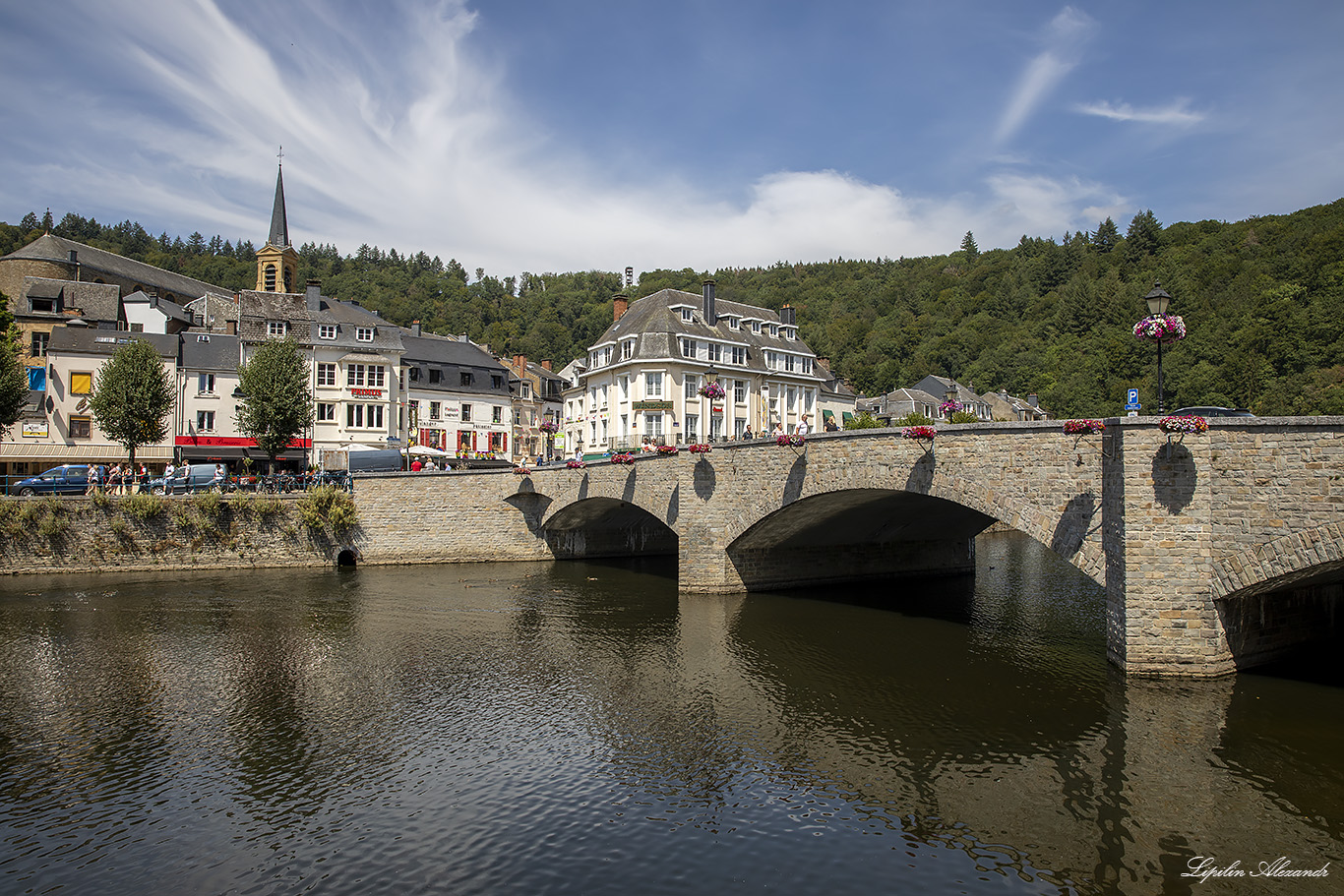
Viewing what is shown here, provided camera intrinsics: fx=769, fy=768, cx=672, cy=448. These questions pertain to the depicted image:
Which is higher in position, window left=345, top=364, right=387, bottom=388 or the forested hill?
the forested hill

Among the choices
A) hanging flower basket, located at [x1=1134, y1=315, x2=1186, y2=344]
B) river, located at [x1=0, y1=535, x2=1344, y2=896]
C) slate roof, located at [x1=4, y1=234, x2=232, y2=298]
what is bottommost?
river, located at [x1=0, y1=535, x2=1344, y2=896]

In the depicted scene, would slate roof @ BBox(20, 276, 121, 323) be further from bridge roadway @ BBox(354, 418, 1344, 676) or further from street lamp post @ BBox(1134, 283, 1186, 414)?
street lamp post @ BBox(1134, 283, 1186, 414)

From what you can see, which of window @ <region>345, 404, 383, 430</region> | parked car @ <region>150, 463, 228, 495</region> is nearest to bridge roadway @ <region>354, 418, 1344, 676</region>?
parked car @ <region>150, 463, 228, 495</region>

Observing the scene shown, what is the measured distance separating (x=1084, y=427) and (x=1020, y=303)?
107 meters

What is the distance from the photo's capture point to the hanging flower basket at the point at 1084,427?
56.7 ft

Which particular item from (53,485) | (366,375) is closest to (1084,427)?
(53,485)

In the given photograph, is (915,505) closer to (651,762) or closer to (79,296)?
(651,762)

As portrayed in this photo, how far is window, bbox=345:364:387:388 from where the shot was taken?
175 ft

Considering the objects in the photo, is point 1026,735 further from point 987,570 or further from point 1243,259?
point 1243,259

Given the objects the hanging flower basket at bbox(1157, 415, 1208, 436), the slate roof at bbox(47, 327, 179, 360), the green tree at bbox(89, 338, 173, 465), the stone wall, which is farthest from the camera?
the slate roof at bbox(47, 327, 179, 360)

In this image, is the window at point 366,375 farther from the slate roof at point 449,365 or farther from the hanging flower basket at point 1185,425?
the hanging flower basket at point 1185,425

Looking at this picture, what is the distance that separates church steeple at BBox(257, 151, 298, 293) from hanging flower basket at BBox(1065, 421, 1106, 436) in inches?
2643

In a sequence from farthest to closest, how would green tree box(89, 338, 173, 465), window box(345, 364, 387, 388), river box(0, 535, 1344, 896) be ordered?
1. window box(345, 364, 387, 388)
2. green tree box(89, 338, 173, 465)
3. river box(0, 535, 1344, 896)

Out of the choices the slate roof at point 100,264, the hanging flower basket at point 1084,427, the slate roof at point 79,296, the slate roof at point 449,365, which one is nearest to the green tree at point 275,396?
the slate roof at point 449,365
